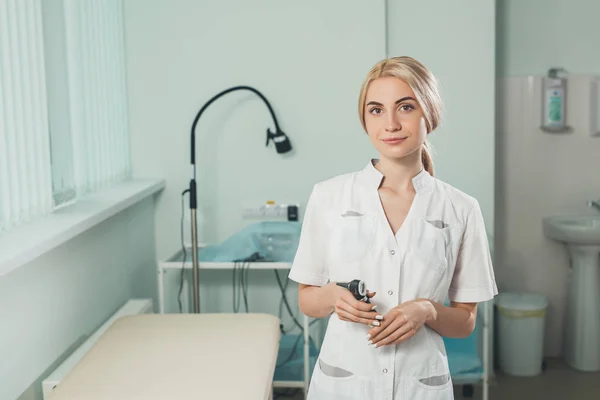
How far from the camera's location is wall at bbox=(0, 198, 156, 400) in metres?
1.97

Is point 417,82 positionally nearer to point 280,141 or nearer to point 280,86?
point 280,141

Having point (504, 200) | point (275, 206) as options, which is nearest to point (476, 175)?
point (504, 200)

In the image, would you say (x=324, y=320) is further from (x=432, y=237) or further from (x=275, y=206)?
(x=432, y=237)

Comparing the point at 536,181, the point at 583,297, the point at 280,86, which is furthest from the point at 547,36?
the point at 280,86

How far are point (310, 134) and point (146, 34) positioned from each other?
0.87 metres

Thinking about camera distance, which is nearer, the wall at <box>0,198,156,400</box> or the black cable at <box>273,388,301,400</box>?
the wall at <box>0,198,156,400</box>

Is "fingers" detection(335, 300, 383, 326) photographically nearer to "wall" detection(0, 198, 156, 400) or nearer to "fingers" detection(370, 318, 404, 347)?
→ "fingers" detection(370, 318, 404, 347)

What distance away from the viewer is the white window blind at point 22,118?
2.02 meters

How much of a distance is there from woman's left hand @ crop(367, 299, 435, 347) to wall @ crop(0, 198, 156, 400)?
1.04m

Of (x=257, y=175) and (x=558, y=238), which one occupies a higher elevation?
(x=257, y=175)

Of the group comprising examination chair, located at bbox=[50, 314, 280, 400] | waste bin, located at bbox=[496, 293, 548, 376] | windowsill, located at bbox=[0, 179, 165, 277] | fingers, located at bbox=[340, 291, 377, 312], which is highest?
windowsill, located at bbox=[0, 179, 165, 277]

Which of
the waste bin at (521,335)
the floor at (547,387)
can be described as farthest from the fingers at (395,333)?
the waste bin at (521,335)

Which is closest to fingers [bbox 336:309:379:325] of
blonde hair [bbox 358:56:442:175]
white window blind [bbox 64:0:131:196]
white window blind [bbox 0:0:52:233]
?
blonde hair [bbox 358:56:442:175]

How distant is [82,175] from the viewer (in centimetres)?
271
